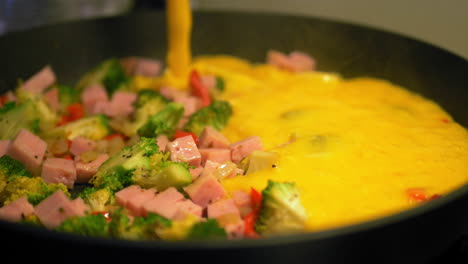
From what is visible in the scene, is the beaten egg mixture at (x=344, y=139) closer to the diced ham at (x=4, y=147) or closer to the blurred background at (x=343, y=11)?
the blurred background at (x=343, y=11)

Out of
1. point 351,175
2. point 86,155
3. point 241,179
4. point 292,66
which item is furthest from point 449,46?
point 86,155

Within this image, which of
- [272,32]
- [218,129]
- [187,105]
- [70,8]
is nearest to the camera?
[218,129]

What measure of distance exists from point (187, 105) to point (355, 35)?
A: 0.98 meters

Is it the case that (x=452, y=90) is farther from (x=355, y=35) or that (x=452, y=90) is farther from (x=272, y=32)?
(x=272, y=32)

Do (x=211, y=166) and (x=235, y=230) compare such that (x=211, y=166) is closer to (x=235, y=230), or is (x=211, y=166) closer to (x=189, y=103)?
(x=235, y=230)

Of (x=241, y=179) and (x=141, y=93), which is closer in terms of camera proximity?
(x=241, y=179)

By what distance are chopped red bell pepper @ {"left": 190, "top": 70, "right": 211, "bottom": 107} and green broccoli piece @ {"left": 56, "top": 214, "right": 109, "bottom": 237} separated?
1.09 metres

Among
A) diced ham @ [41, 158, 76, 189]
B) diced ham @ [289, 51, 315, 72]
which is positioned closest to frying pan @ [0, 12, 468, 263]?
diced ham @ [289, 51, 315, 72]

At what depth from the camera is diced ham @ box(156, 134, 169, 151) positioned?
6.69 ft

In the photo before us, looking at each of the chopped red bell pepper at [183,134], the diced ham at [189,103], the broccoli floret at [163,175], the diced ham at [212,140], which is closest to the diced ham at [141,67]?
the diced ham at [189,103]

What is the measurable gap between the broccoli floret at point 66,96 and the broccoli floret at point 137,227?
1.16m

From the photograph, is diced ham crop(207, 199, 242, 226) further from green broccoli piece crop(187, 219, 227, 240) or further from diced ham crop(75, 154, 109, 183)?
diced ham crop(75, 154, 109, 183)

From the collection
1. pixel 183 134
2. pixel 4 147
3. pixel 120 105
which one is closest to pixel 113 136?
pixel 120 105

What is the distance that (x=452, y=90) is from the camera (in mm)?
2305
